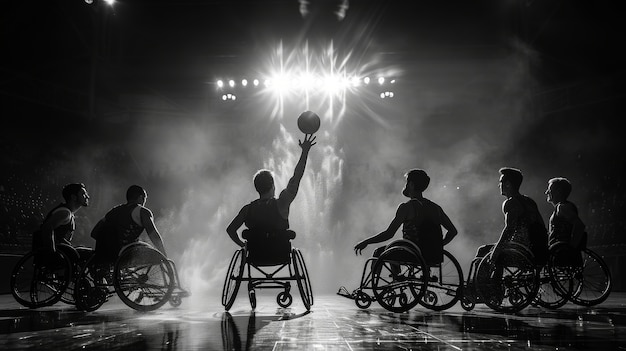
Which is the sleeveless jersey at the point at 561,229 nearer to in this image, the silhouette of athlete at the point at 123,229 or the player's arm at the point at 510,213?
the player's arm at the point at 510,213

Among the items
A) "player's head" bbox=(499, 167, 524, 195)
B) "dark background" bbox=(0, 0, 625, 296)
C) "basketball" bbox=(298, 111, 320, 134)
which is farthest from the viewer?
"dark background" bbox=(0, 0, 625, 296)

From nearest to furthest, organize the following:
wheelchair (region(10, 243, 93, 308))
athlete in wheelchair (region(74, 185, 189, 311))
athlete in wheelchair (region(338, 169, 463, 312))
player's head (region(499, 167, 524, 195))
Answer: athlete in wheelchair (region(338, 169, 463, 312))
athlete in wheelchair (region(74, 185, 189, 311))
player's head (region(499, 167, 524, 195))
wheelchair (region(10, 243, 93, 308))

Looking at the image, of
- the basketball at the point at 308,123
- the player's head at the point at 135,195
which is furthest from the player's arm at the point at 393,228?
the player's head at the point at 135,195

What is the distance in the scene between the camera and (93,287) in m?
4.66

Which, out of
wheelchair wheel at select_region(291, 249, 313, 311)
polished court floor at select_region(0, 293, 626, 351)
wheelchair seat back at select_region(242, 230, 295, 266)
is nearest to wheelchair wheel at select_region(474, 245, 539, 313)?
polished court floor at select_region(0, 293, 626, 351)

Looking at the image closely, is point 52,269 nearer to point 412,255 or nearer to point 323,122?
point 412,255

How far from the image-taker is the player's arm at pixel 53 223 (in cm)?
486

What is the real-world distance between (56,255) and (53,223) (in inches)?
12.2

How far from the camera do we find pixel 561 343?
7.65ft

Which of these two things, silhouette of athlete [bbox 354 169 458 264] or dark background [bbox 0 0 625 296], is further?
dark background [bbox 0 0 625 296]

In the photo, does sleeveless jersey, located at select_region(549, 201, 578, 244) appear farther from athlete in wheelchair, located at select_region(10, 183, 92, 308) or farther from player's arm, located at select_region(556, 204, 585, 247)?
athlete in wheelchair, located at select_region(10, 183, 92, 308)

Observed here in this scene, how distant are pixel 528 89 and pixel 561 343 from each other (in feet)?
36.1

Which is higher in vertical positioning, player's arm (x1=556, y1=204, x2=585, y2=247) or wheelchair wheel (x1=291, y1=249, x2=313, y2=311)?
player's arm (x1=556, y1=204, x2=585, y2=247)

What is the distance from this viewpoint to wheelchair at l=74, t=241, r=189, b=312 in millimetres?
4391
